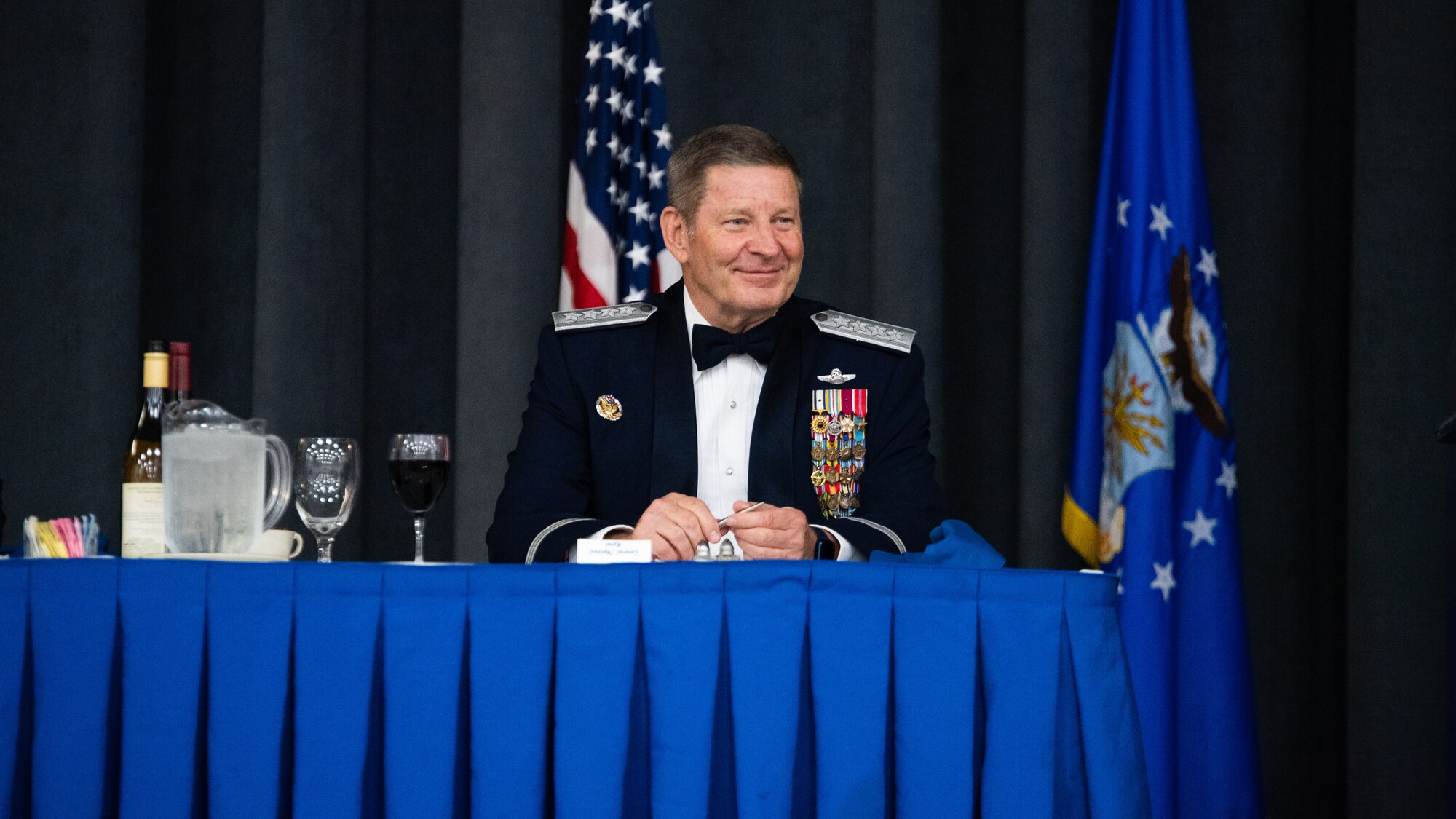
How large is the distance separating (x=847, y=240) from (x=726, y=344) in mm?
1707

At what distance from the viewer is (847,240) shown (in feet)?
12.9

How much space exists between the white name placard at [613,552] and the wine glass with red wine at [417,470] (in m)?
0.27

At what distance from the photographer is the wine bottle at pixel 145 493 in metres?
1.55

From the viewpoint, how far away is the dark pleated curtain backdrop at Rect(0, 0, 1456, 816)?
323 centimetres

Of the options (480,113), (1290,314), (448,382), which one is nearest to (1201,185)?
(1290,314)

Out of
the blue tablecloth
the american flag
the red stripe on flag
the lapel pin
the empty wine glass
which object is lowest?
the blue tablecloth

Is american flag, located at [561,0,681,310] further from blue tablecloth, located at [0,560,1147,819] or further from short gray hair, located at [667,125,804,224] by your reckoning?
blue tablecloth, located at [0,560,1147,819]

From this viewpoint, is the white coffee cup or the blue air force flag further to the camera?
the blue air force flag

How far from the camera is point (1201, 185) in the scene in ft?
10.1

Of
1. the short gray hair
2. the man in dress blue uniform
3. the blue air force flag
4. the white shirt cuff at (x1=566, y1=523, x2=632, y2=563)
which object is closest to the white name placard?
the white shirt cuff at (x1=566, y1=523, x2=632, y2=563)

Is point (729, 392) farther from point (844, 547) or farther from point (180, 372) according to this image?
point (180, 372)

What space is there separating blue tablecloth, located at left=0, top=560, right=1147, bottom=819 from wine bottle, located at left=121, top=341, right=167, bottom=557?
0.47ft

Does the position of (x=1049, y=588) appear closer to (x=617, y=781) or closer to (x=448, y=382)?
(x=617, y=781)

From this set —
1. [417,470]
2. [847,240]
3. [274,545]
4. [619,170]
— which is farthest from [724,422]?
[847,240]
